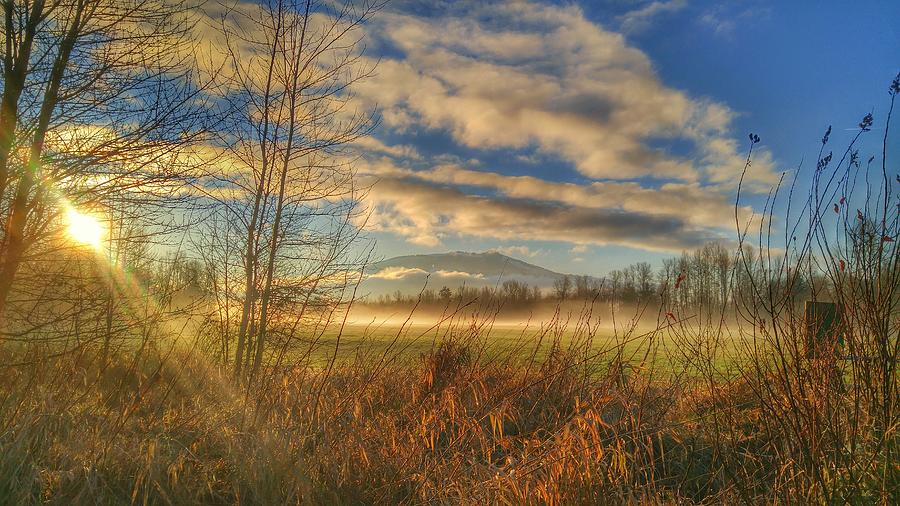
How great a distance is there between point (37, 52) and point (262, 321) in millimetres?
4469

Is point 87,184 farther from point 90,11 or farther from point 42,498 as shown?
point 42,498

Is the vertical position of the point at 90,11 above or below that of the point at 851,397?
above

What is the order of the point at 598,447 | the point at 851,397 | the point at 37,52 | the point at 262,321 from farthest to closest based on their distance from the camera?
the point at 262,321, the point at 37,52, the point at 851,397, the point at 598,447

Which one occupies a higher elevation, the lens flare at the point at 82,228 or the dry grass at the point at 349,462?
the lens flare at the point at 82,228

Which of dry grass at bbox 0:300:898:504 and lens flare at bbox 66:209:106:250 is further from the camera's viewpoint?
lens flare at bbox 66:209:106:250

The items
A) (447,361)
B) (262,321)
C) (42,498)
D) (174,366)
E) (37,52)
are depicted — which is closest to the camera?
(42,498)

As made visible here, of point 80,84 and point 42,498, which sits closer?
point 42,498

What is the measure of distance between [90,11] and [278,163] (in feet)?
9.98

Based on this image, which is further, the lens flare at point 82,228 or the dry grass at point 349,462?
the lens flare at point 82,228

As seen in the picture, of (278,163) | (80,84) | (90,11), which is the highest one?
(90,11)

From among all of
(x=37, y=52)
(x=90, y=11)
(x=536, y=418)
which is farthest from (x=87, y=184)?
(x=536, y=418)

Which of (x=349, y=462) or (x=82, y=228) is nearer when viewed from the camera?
(x=349, y=462)

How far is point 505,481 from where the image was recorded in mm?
3191

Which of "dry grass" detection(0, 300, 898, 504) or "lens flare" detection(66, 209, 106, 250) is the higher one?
"lens flare" detection(66, 209, 106, 250)
